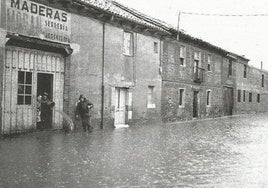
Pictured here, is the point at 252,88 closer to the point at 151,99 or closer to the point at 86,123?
the point at 151,99

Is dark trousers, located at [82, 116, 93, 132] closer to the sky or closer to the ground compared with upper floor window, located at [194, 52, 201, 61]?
closer to the ground

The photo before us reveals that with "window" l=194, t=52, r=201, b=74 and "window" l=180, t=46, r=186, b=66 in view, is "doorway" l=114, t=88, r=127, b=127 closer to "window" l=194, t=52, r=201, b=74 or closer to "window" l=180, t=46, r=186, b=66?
"window" l=180, t=46, r=186, b=66

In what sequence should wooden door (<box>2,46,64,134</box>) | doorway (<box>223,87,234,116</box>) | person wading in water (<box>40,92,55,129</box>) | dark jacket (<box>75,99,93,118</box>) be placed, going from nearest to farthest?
Answer: wooden door (<box>2,46,64,134</box>) → person wading in water (<box>40,92,55,129</box>) → dark jacket (<box>75,99,93,118</box>) → doorway (<box>223,87,234,116</box>)

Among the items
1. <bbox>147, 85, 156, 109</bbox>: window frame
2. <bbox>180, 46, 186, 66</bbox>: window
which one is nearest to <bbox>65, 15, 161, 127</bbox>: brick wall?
<bbox>147, 85, 156, 109</bbox>: window frame

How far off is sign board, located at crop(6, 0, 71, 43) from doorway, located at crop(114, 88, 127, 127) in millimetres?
4927

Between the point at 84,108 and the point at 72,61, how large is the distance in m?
2.02

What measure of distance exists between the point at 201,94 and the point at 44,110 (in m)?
17.7

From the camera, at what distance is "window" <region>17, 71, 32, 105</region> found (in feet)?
44.1

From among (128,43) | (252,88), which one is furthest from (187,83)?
(252,88)

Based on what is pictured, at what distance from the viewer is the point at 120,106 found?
19.7 meters

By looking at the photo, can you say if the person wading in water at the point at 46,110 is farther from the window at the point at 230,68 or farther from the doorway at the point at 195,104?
the window at the point at 230,68

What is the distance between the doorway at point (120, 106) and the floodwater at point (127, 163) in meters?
6.33

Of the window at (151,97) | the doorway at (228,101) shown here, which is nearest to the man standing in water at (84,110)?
the window at (151,97)


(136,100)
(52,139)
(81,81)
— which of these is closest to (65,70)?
(81,81)
